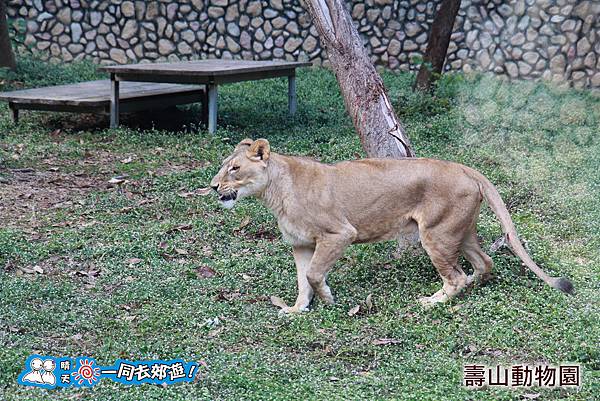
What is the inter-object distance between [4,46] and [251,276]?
891 cm

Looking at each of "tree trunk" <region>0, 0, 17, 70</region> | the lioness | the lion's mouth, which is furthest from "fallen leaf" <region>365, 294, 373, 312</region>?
"tree trunk" <region>0, 0, 17, 70</region>

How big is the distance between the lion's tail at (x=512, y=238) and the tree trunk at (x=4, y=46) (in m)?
9.80

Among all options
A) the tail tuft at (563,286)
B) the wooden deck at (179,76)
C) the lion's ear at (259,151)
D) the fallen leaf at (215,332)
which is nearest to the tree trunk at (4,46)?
the wooden deck at (179,76)

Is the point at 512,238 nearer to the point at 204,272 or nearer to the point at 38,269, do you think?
the point at 204,272

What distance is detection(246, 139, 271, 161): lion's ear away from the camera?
5.62 m

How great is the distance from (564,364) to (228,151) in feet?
19.4

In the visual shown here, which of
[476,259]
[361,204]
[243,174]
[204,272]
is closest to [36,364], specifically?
[243,174]

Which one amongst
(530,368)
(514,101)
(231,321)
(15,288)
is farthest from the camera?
(514,101)

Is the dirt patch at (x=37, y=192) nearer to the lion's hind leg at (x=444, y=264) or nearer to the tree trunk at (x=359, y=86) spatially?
the tree trunk at (x=359, y=86)

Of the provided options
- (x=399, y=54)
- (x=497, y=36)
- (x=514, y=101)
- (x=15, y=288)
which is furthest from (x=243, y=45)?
(x=15, y=288)

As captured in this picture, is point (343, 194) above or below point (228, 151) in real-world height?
above

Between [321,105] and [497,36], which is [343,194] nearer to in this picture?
[321,105]

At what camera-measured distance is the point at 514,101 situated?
1298cm

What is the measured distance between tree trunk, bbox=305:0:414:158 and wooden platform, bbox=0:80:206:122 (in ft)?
12.9
